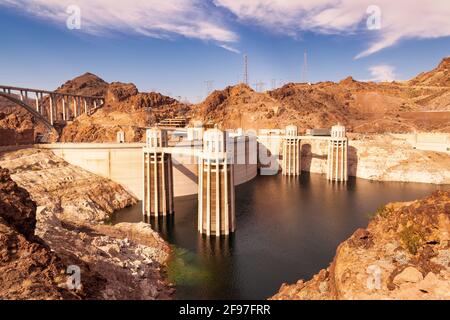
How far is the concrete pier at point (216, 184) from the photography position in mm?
41031

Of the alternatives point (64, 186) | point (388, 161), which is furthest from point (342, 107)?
point (64, 186)

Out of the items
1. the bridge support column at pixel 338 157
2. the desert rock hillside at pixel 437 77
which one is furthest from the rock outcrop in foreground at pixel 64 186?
→ the desert rock hillside at pixel 437 77

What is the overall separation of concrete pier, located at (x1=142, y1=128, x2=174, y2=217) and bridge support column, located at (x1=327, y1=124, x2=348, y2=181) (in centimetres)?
4993

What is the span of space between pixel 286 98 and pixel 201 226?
113928 mm

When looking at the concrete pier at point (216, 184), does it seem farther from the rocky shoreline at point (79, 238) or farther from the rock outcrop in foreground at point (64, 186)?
the rock outcrop in foreground at point (64, 186)

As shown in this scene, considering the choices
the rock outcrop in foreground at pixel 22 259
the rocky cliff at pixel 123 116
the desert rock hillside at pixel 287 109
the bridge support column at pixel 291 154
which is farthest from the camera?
the desert rock hillside at pixel 287 109

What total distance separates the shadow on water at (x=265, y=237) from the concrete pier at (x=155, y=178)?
220 centimetres

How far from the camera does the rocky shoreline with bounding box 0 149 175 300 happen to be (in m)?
19.2

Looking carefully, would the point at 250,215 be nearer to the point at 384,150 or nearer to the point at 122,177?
the point at 122,177

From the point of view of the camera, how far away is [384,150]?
8606 cm

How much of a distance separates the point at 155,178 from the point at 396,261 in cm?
4017

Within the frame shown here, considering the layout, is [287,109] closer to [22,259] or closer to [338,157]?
[338,157]

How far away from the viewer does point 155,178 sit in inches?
2014

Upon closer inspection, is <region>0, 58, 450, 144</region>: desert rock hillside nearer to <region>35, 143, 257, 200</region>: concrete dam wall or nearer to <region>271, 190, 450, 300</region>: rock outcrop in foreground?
<region>35, 143, 257, 200</region>: concrete dam wall
